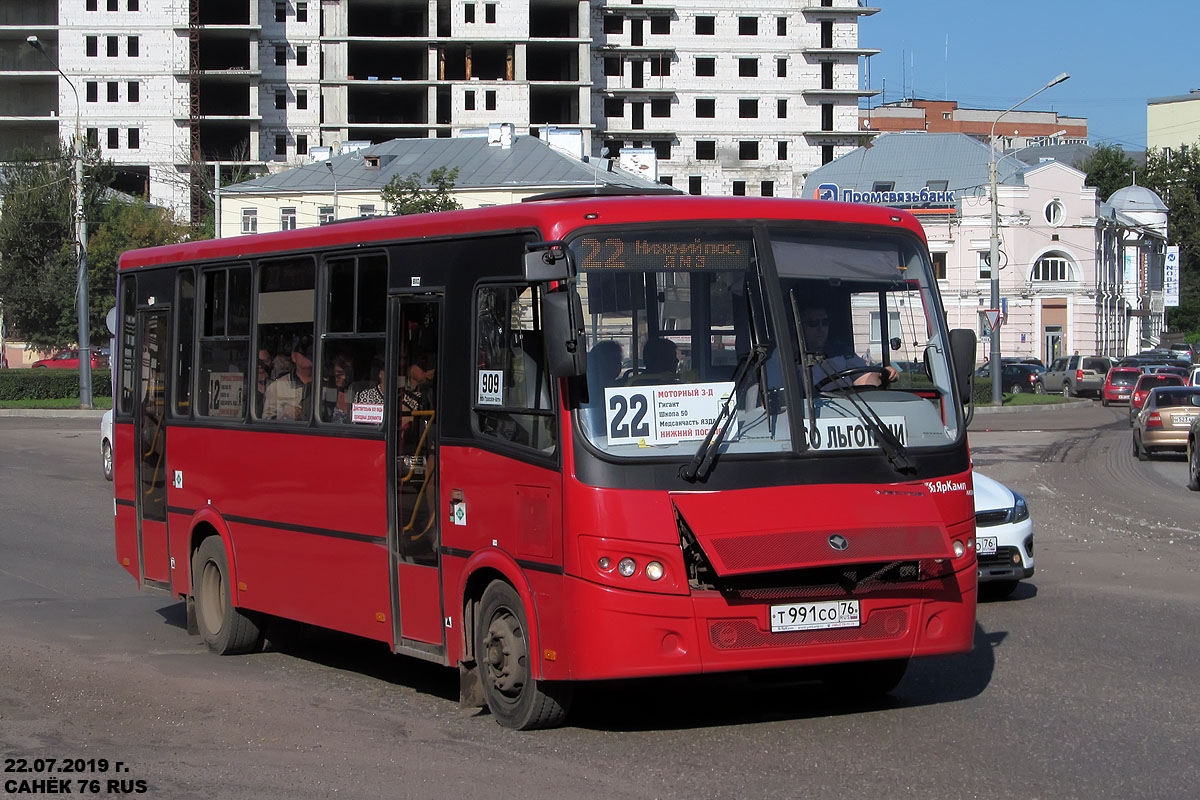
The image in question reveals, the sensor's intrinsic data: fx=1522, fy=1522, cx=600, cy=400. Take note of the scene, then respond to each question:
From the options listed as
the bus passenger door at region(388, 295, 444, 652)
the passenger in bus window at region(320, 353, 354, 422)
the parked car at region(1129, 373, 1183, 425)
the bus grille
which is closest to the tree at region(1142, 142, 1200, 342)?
the parked car at region(1129, 373, 1183, 425)

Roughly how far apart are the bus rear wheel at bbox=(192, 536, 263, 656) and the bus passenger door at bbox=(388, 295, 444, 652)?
236 cm

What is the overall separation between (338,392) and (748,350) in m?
2.97

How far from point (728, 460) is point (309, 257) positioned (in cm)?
369

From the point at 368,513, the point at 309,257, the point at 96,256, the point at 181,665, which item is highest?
the point at 96,256

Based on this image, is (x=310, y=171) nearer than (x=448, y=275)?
No

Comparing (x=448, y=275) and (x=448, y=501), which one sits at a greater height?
(x=448, y=275)

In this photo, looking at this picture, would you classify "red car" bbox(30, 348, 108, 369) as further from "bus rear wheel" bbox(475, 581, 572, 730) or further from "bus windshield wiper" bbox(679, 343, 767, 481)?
"bus windshield wiper" bbox(679, 343, 767, 481)

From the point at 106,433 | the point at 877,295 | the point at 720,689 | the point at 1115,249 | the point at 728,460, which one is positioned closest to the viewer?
the point at 728,460

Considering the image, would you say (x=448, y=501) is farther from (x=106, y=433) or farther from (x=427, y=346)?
(x=106, y=433)

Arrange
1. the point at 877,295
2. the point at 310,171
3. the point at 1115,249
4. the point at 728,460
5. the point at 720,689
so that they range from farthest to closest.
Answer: the point at 1115,249 < the point at 310,171 < the point at 720,689 < the point at 877,295 < the point at 728,460

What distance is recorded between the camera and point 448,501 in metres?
8.18

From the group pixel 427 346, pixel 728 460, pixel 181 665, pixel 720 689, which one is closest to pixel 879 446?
pixel 728 460

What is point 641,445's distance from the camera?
716cm

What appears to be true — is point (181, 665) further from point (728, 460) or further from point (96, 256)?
point (96, 256)
